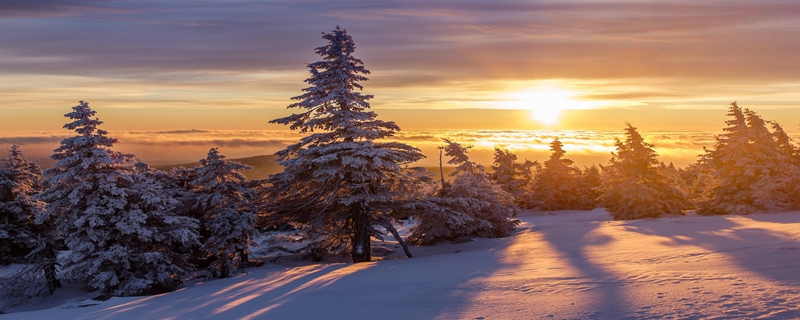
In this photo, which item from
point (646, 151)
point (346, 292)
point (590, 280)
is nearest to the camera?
point (590, 280)

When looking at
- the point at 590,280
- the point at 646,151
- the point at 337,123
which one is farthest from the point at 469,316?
the point at 646,151

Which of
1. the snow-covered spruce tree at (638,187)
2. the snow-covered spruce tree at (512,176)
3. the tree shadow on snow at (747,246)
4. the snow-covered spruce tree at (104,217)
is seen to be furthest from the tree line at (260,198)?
the snow-covered spruce tree at (512,176)

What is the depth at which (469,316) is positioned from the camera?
8.93 meters

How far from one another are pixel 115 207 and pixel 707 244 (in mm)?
20641

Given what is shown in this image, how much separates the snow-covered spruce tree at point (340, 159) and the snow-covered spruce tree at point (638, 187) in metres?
17.9

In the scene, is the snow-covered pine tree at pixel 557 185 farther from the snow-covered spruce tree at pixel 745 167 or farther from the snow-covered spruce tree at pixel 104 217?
the snow-covered spruce tree at pixel 104 217

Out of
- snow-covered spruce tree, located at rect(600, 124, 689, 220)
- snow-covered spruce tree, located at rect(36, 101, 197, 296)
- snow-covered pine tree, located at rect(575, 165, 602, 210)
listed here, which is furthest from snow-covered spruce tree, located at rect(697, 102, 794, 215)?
snow-covered spruce tree, located at rect(36, 101, 197, 296)

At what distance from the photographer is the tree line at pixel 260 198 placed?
19.6 m

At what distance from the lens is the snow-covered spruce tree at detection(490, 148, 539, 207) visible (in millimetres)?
56281

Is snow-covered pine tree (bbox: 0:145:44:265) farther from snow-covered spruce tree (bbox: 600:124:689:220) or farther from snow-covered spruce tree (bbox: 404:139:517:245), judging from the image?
snow-covered spruce tree (bbox: 600:124:689:220)

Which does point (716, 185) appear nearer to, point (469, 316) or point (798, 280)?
point (798, 280)

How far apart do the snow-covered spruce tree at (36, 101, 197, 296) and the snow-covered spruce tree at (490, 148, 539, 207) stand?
40.1 m

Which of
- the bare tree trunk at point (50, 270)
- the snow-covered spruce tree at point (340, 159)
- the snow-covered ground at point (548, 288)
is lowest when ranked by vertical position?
the bare tree trunk at point (50, 270)

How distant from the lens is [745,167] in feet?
94.8
